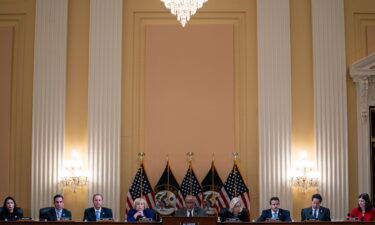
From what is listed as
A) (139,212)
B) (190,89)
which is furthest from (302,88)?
(139,212)

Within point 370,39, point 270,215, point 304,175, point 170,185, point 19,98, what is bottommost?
point 270,215

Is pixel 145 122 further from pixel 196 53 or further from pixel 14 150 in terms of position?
pixel 14 150

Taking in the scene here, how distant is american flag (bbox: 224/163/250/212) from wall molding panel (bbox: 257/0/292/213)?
0.31m

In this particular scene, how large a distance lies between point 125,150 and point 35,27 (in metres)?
3.07

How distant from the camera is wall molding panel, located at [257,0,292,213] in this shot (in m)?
13.7

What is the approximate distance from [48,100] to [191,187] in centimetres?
331

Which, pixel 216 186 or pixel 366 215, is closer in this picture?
pixel 366 215

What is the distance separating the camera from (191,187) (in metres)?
13.7

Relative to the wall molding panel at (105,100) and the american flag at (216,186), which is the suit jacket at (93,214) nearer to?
the wall molding panel at (105,100)

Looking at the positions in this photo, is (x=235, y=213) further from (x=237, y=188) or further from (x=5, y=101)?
(x=5, y=101)

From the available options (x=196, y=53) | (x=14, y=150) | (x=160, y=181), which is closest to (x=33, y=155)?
(x=14, y=150)

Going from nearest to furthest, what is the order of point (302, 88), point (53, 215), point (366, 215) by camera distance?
point (366, 215)
point (53, 215)
point (302, 88)

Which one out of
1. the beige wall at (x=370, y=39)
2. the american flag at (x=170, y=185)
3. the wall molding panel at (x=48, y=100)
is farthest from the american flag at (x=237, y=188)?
the beige wall at (x=370, y=39)

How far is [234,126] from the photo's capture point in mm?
14016
